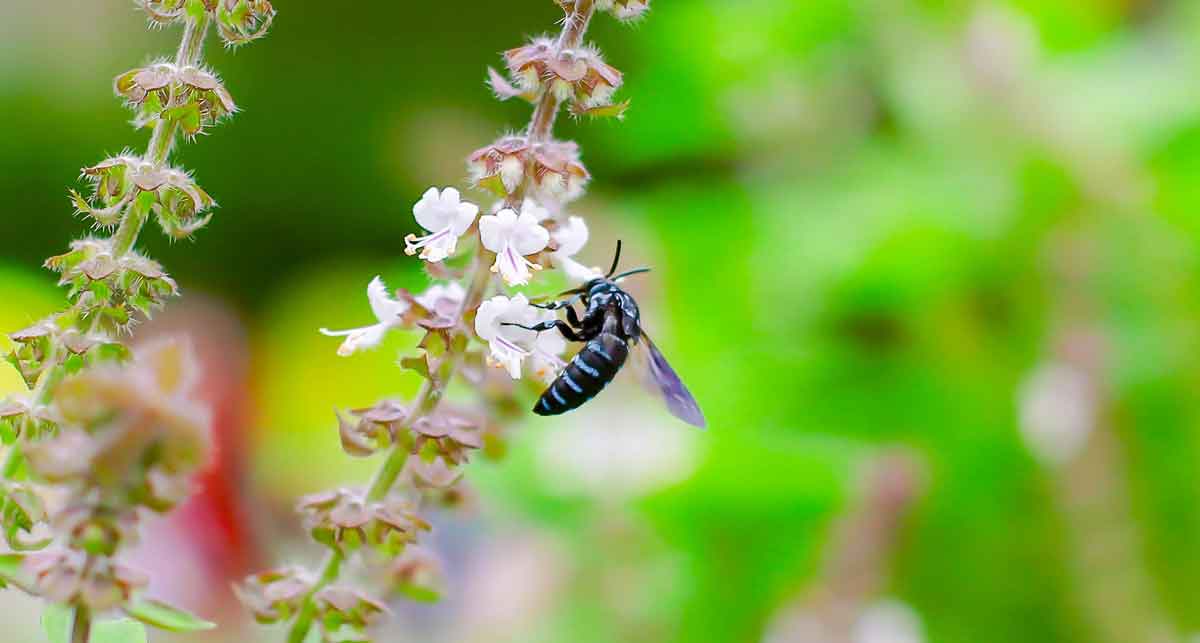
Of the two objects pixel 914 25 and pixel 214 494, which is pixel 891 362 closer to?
pixel 914 25

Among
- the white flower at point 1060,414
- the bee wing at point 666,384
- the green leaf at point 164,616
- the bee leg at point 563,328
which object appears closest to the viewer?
the green leaf at point 164,616

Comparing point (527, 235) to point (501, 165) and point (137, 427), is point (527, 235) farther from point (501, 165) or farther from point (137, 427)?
point (137, 427)

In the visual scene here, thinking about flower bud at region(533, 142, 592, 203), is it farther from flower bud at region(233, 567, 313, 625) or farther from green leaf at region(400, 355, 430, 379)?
flower bud at region(233, 567, 313, 625)

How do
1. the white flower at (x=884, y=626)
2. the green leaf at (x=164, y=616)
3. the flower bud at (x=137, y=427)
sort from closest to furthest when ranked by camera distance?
the flower bud at (x=137, y=427), the green leaf at (x=164, y=616), the white flower at (x=884, y=626)

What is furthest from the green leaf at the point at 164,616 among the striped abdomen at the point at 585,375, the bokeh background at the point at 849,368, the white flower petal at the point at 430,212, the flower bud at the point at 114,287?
the bokeh background at the point at 849,368

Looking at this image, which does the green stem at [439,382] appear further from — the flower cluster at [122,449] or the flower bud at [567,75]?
the flower cluster at [122,449]
